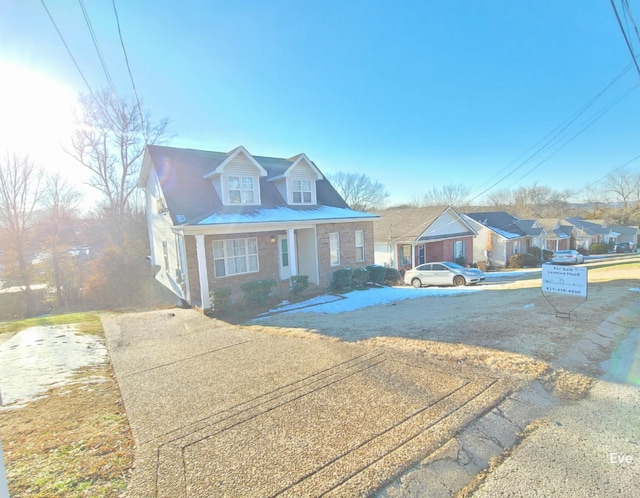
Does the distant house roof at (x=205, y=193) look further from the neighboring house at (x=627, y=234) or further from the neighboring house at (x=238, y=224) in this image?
the neighboring house at (x=627, y=234)

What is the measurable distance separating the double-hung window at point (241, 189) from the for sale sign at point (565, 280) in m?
11.5

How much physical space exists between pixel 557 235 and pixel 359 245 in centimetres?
3957

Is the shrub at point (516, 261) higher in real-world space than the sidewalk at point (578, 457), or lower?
lower

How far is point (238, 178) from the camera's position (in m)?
14.3

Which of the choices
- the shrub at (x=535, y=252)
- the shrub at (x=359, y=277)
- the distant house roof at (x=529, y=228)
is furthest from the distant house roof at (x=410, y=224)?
the distant house roof at (x=529, y=228)

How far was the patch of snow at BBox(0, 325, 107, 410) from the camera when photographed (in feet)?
16.3

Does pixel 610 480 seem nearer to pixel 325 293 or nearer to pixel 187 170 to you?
pixel 325 293

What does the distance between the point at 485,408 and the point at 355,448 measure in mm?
1754

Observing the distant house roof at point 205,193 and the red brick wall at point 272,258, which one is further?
the distant house roof at point 205,193

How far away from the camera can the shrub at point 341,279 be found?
15.1m

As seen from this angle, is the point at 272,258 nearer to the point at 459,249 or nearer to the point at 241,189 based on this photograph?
the point at 241,189

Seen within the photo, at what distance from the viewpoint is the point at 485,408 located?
3.85 metres

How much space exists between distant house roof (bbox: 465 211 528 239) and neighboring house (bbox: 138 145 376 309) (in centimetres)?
2505

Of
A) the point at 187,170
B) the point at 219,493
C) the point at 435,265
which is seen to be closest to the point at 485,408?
the point at 219,493
